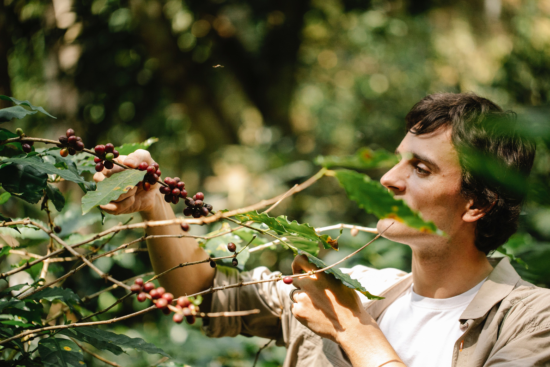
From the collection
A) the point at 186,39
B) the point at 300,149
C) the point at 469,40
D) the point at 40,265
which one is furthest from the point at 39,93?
the point at 469,40

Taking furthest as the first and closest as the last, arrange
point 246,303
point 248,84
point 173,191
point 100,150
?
point 248,84 → point 246,303 → point 173,191 → point 100,150

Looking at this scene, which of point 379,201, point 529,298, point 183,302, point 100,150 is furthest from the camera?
point 529,298

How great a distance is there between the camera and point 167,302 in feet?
1.94

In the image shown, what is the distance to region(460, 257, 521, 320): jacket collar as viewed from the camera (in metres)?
0.98

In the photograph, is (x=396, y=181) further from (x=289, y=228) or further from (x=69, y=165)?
(x=69, y=165)

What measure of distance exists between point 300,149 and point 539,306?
355cm

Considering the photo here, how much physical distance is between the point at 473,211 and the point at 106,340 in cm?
101

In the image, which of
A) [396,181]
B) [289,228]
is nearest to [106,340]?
[289,228]

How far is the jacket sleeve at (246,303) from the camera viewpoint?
1.26 metres

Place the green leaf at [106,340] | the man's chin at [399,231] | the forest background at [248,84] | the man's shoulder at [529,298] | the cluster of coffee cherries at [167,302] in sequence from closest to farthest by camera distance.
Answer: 1. the cluster of coffee cherries at [167,302]
2. the green leaf at [106,340]
3. the man's shoulder at [529,298]
4. the man's chin at [399,231]
5. the forest background at [248,84]

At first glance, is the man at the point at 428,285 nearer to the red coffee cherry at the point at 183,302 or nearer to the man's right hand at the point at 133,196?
the man's right hand at the point at 133,196

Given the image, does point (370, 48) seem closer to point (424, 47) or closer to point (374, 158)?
point (424, 47)

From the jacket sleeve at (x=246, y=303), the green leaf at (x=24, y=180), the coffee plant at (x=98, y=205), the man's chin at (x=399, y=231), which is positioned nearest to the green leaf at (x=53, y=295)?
the coffee plant at (x=98, y=205)

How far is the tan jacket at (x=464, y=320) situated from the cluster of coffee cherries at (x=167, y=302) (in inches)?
23.6
